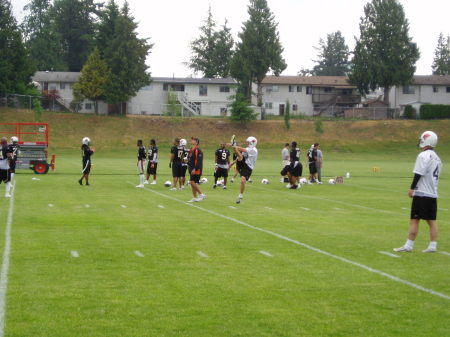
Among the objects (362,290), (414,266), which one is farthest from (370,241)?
(362,290)

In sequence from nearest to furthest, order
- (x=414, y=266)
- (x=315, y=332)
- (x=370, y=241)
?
(x=315, y=332), (x=414, y=266), (x=370, y=241)

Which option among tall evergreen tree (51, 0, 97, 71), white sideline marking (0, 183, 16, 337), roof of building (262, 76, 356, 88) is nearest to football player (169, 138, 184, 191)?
white sideline marking (0, 183, 16, 337)

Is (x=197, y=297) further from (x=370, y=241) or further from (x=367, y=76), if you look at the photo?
(x=367, y=76)

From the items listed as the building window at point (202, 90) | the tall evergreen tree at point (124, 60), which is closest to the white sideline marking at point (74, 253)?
the tall evergreen tree at point (124, 60)

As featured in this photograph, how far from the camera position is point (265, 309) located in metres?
7.56

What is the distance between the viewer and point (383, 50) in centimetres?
8756

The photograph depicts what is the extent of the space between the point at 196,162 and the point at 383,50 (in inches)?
2830

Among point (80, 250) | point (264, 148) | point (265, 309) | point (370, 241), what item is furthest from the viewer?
point (264, 148)

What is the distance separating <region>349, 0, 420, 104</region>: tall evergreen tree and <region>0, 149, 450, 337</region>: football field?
231 feet

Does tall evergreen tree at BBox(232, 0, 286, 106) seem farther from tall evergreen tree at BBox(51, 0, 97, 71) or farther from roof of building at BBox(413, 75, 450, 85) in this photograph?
tall evergreen tree at BBox(51, 0, 97, 71)

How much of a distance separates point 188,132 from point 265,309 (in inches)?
2785

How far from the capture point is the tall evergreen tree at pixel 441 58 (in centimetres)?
13075

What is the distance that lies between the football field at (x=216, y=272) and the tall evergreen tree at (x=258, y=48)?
227 ft

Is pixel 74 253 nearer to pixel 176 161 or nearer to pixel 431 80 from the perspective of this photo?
pixel 176 161
